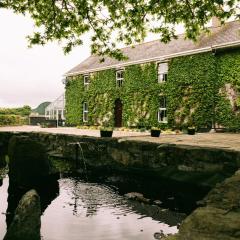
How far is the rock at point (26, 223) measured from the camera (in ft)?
18.9

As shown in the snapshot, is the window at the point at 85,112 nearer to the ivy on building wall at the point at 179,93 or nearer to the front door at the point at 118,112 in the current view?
the ivy on building wall at the point at 179,93

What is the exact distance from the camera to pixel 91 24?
29.3ft

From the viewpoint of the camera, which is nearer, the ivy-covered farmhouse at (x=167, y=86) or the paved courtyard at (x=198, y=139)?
the paved courtyard at (x=198, y=139)

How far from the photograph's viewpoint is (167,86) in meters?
24.4

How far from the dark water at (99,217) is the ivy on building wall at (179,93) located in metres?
13.8

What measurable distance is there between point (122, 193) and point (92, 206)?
5.22 feet

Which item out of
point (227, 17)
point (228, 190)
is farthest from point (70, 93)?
point (228, 190)

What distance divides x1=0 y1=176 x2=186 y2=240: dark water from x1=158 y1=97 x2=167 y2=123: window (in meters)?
15.5

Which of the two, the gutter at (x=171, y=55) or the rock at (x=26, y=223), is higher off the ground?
the gutter at (x=171, y=55)

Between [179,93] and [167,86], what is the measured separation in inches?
50.6

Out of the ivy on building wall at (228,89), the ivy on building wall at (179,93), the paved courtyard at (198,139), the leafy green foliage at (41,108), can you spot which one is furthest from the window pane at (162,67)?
the leafy green foliage at (41,108)

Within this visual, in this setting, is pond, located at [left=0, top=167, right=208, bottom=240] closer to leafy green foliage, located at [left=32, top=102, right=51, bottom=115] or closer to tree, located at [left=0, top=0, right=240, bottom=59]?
tree, located at [left=0, top=0, right=240, bottom=59]

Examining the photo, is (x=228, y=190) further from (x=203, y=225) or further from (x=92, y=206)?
(x=92, y=206)

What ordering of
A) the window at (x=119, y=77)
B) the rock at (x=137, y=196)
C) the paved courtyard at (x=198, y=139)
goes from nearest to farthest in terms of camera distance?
the rock at (x=137, y=196)
the paved courtyard at (x=198, y=139)
the window at (x=119, y=77)
